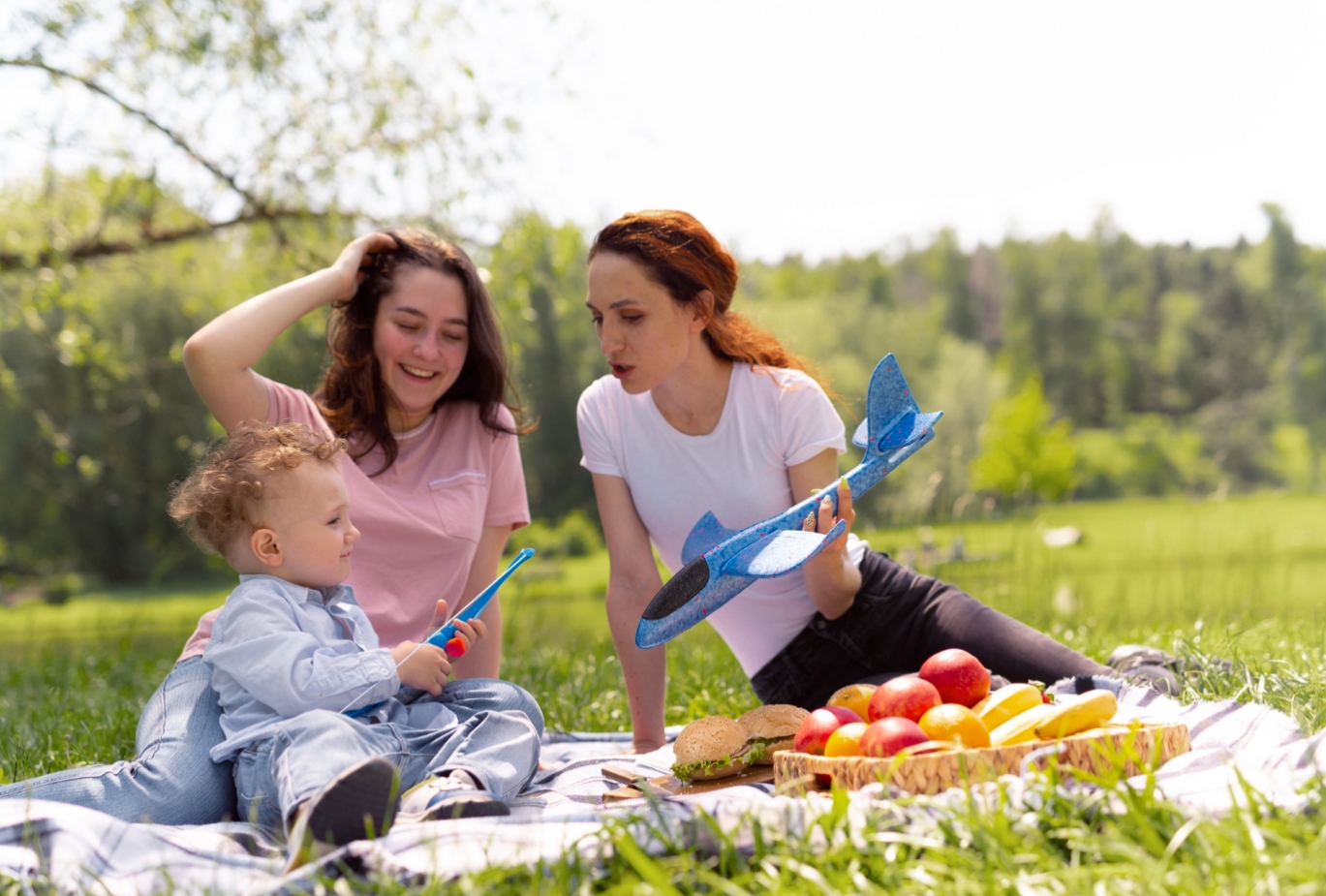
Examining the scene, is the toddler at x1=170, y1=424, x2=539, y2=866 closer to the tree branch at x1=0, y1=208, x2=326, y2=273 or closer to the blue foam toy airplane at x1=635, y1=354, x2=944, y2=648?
the blue foam toy airplane at x1=635, y1=354, x2=944, y2=648

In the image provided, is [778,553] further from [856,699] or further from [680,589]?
[856,699]

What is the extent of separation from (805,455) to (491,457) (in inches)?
43.3

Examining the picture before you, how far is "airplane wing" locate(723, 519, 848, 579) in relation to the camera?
237 centimetres

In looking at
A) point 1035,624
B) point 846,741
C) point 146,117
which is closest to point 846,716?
point 846,741

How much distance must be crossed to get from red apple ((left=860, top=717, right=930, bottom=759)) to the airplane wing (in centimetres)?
46

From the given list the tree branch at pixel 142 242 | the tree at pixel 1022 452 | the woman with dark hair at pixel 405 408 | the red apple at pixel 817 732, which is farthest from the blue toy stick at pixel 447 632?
the tree at pixel 1022 452

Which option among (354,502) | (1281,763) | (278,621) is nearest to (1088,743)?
(1281,763)

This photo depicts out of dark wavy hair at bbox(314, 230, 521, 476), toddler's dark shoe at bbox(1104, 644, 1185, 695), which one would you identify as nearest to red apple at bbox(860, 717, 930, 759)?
toddler's dark shoe at bbox(1104, 644, 1185, 695)

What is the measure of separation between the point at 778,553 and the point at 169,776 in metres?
1.52

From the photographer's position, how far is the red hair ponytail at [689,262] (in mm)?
2959

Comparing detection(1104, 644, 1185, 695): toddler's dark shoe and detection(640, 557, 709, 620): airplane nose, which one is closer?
detection(640, 557, 709, 620): airplane nose

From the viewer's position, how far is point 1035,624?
185 inches

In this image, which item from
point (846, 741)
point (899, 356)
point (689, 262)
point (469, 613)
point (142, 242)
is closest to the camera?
point (846, 741)

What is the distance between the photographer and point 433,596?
319cm
